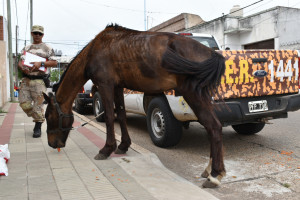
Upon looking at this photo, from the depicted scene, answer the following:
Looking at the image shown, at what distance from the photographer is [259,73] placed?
14.9 ft

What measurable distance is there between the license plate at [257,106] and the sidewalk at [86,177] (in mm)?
1745

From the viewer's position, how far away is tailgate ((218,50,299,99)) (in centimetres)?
438

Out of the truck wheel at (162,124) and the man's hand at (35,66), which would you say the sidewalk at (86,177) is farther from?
the man's hand at (35,66)

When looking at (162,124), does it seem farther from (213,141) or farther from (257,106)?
(213,141)

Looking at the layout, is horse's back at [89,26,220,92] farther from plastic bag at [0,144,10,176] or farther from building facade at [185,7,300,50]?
building facade at [185,7,300,50]

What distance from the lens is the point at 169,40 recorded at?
3514 mm

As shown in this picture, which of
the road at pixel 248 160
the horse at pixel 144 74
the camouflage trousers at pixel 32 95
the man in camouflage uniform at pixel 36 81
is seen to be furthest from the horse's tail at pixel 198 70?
the camouflage trousers at pixel 32 95

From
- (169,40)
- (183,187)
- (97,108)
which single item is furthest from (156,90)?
(97,108)

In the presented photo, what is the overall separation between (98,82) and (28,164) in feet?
4.79

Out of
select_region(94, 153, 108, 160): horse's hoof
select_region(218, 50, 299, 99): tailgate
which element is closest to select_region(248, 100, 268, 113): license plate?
select_region(218, 50, 299, 99): tailgate

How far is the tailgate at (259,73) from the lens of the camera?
4375mm

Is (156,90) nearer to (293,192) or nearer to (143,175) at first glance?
(143,175)

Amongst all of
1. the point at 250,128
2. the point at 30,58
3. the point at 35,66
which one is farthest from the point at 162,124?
the point at 30,58

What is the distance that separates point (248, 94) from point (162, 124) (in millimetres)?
1584
